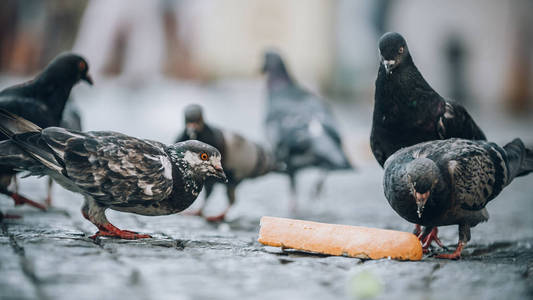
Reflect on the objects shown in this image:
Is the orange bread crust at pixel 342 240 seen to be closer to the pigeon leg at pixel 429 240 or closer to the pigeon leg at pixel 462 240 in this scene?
the pigeon leg at pixel 462 240

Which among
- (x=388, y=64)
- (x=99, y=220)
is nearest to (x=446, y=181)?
(x=388, y=64)

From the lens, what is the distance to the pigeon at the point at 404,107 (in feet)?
14.8

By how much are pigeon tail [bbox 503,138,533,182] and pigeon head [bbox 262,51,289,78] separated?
3.58 metres

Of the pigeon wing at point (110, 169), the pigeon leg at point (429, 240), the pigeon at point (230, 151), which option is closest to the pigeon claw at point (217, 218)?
the pigeon at point (230, 151)

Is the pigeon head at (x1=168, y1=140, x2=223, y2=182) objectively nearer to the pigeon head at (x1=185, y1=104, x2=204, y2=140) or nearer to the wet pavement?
the wet pavement

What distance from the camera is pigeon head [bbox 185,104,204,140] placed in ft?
17.7

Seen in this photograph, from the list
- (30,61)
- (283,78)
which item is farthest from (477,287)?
(30,61)

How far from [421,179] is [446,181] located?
0.24 meters

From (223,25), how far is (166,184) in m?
20.2

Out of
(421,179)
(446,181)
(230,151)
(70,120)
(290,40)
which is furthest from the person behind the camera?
(290,40)

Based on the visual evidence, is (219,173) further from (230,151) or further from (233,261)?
(230,151)

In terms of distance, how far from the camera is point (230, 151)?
5801mm

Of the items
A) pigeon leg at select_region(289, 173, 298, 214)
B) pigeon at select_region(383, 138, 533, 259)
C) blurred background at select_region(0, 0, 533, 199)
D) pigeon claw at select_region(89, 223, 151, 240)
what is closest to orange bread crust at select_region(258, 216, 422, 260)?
pigeon at select_region(383, 138, 533, 259)

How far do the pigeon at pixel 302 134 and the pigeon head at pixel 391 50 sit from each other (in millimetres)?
2214
